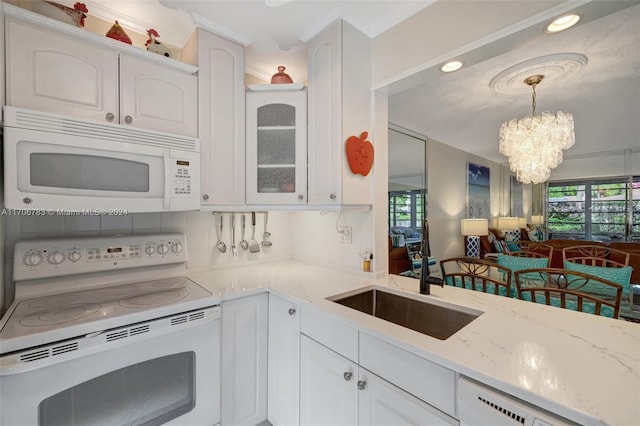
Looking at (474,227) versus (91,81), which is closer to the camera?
(91,81)

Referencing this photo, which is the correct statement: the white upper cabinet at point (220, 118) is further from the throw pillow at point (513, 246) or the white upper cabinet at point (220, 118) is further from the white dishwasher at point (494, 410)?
the throw pillow at point (513, 246)

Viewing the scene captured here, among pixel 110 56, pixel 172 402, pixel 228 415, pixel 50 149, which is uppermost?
pixel 110 56

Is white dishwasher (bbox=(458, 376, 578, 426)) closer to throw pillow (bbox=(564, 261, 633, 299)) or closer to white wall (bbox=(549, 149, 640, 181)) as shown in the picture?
throw pillow (bbox=(564, 261, 633, 299))

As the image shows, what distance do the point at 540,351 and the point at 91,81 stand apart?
210cm

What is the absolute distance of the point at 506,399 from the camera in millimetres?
685

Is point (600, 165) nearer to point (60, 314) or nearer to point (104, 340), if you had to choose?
point (104, 340)

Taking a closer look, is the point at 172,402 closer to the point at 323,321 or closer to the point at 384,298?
the point at 323,321

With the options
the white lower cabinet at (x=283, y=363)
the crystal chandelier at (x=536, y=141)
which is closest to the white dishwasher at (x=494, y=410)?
the white lower cabinet at (x=283, y=363)

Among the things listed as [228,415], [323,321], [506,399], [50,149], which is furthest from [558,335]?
[50,149]

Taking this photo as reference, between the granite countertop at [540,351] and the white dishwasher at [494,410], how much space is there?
0.09 feet

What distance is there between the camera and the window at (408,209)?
3.79m

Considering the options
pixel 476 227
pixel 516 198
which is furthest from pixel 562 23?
pixel 516 198

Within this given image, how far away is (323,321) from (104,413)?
3.12 ft

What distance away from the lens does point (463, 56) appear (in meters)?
1.27
